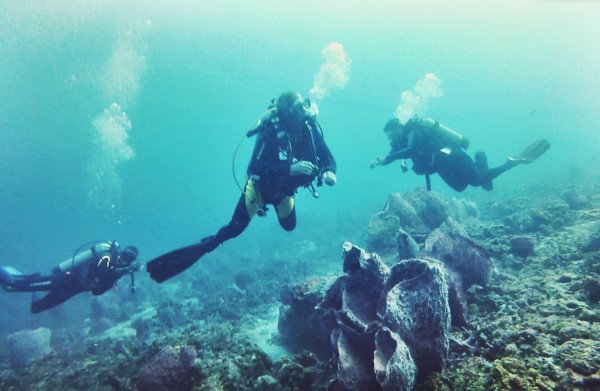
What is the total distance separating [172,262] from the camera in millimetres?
6301

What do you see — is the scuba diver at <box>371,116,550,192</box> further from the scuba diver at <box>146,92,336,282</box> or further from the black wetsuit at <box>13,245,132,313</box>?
the black wetsuit at <box>13,245,132,313</box>

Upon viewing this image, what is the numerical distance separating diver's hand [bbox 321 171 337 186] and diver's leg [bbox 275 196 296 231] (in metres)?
1.13

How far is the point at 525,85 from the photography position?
89062mm

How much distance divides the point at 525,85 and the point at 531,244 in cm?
10772

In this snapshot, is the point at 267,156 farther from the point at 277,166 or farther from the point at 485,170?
the point at 485,170

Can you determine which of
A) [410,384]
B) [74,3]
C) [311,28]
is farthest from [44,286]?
[311,28]

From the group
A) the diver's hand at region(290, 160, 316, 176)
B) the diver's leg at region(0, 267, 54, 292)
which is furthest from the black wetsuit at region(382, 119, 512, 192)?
the diver's leg at region(0, 267, 54, 292)

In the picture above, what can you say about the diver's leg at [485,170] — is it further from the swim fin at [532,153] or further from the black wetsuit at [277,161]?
the black wetsuit at [277,161]

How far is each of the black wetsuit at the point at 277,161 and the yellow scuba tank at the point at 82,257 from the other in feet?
12.5

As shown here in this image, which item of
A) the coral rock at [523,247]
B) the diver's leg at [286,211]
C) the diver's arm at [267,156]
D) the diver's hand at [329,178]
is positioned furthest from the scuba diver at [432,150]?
the diver's arm at [267,156]

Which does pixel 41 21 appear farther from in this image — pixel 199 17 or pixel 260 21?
pixel 260 21

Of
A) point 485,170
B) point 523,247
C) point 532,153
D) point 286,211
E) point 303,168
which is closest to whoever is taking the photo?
point 303,168

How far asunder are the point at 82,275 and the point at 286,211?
6477 mm

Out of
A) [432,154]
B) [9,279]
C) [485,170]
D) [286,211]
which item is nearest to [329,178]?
[286,211]
